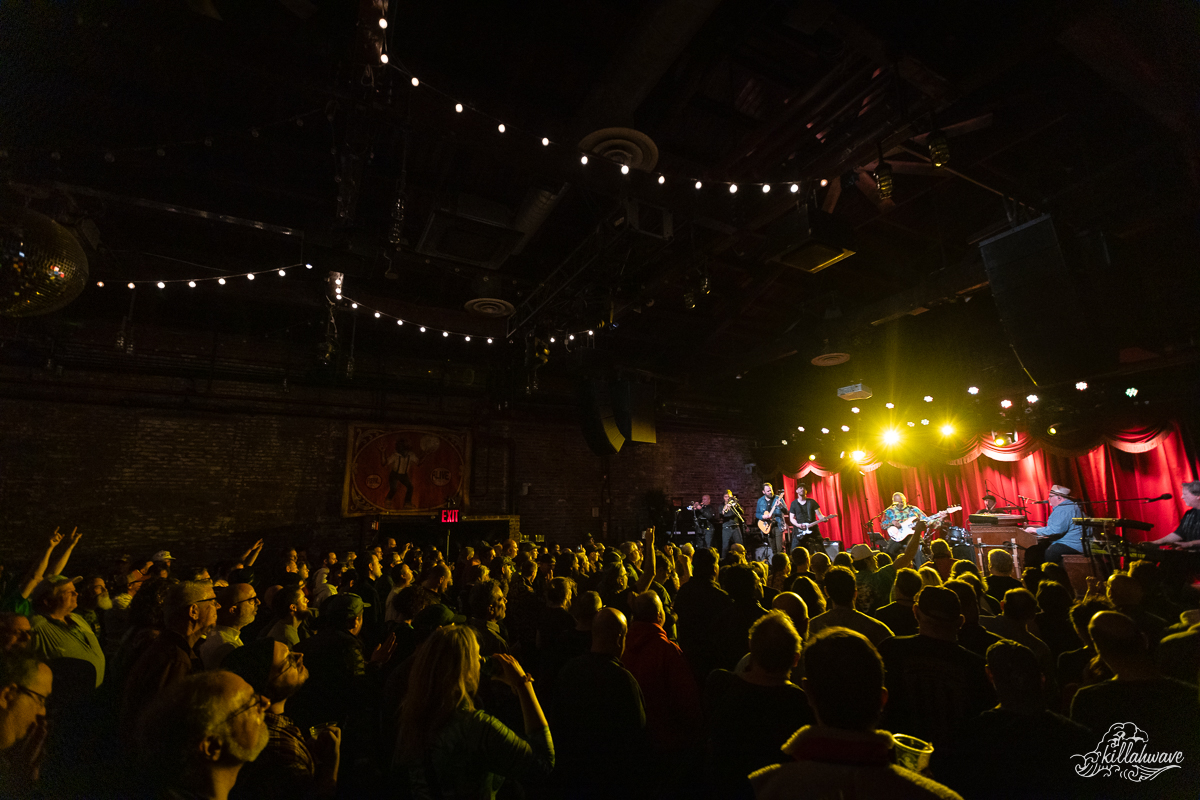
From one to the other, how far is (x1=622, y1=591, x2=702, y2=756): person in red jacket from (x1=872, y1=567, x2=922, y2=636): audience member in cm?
131

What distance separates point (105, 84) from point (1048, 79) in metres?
7.89

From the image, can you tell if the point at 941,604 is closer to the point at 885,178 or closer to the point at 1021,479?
the point at 885,178

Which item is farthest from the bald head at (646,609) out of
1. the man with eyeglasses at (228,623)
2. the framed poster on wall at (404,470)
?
the framed poster on wall at (404,470)

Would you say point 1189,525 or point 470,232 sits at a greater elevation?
point 470,232

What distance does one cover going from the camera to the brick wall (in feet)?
25.1

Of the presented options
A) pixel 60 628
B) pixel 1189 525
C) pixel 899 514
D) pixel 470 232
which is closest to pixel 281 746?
pixel 60 628

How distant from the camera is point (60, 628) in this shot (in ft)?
8.23

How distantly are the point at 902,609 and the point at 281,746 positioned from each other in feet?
10.3

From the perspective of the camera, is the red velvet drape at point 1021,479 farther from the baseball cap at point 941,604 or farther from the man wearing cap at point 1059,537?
the baseball cap at point 941,604

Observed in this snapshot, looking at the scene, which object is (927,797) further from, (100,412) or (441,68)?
(100,412)

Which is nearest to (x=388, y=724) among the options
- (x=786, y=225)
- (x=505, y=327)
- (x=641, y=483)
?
(x=786, y=225)

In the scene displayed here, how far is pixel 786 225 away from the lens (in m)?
5.33

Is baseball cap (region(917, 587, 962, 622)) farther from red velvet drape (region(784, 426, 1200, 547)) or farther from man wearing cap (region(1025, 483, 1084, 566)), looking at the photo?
red velvet drape (region(784, 426, 1200, 547))

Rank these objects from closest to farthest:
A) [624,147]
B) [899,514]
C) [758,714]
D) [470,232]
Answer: [758,714] < [624,147] < [470,232] < [899,514]
